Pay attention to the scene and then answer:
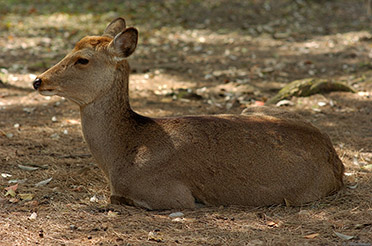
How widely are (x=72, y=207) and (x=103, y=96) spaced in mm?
1076

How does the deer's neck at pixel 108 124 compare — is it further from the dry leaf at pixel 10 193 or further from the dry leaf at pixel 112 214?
the dry leaf at pixel 10 193

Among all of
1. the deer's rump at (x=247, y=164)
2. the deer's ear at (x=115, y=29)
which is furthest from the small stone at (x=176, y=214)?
the deer's ear at (x=115, y=29)

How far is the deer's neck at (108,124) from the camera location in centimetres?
488

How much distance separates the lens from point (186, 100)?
8.48m

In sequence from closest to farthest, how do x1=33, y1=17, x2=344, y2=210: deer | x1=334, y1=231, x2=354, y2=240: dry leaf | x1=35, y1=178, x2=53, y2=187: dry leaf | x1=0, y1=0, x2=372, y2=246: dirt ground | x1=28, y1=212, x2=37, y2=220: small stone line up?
x1=334, y1=231, x2=354, y2=240: dry leaf → x1=0, y1=0, x2=372, y2=246: dirt ground → x1=28, y1=212, x2=37, y2=220: small stone → x1=33, y1=17, x2=344, y2=210: deer → x1=35, y1=178, x2=53, y2=187: dry leaf

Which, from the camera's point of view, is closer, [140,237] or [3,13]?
[140,237]

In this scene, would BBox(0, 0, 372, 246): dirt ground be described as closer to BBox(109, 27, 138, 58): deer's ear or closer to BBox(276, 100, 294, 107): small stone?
BBox(276, 100, 294, 107): small stone

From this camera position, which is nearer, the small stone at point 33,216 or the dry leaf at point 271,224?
Answer: the dry leaf at point 271,224

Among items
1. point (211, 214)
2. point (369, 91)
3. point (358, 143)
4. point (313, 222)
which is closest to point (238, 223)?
point (211, 214)

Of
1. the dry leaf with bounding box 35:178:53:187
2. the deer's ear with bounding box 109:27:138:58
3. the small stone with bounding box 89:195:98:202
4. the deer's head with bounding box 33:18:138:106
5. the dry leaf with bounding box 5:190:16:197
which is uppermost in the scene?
the deer's ear with bounding box 109:27:138:58

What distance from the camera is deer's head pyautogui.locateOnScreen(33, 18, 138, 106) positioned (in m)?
4.80

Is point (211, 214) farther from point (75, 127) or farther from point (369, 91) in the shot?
point (369, 91)

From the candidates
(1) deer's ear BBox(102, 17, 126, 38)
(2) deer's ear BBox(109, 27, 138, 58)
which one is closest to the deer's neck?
(2) deer's ear BBox(109, 27, 138, 58)

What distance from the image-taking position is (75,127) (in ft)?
23.4
